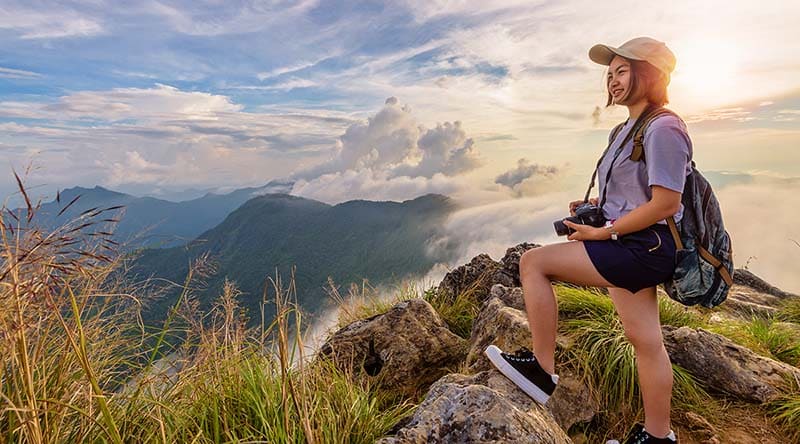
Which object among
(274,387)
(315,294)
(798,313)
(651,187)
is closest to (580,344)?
(651,187)

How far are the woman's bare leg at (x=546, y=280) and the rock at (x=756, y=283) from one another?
11.1m

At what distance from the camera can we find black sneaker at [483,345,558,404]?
2947mm

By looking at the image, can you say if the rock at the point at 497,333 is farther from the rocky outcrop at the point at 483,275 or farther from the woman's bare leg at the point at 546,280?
the rocky outcrop at the point at 483,275

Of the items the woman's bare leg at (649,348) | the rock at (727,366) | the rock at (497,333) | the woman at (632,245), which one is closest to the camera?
the woman at (632,245)

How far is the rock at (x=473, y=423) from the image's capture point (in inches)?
92.4

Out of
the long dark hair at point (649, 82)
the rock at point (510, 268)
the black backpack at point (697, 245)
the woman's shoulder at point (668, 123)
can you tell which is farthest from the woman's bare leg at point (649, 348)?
the rock at point (510, 268)

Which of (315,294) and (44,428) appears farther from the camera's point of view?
(315,294)

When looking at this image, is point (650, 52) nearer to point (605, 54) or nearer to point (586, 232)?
point (605, 54)

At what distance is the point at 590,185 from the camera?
319 centimetres

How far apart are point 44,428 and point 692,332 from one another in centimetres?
556

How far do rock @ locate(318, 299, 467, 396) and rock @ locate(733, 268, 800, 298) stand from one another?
993 centimetres

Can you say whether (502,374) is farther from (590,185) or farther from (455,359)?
(455,359)

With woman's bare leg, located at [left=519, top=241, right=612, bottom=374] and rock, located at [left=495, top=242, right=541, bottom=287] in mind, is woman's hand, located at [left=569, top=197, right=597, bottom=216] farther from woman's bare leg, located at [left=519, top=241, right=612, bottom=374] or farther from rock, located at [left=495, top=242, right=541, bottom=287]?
rock, located at [left=495, top=242, right=541, bottom=287]

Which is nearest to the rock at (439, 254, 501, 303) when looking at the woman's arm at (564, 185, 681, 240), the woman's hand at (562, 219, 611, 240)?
the woman's hand at (562, 219, 611, 240)
